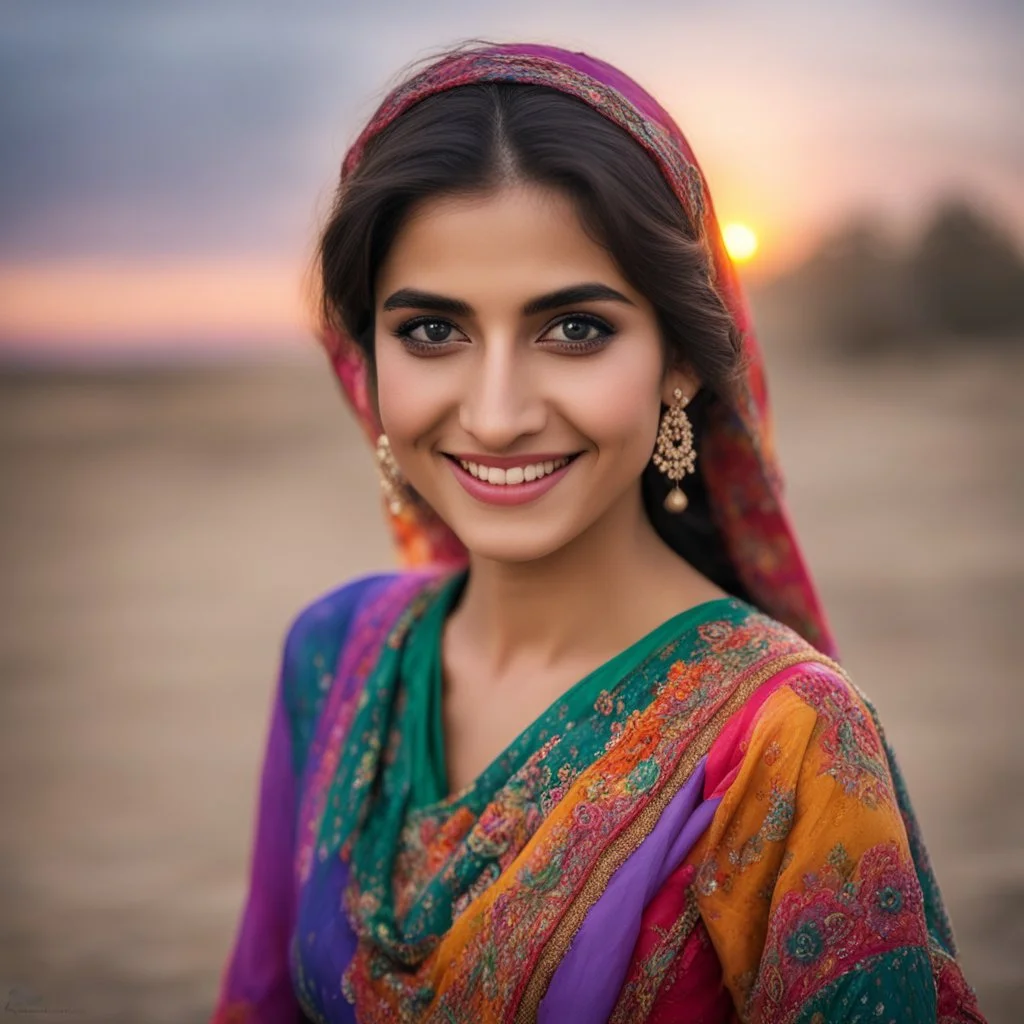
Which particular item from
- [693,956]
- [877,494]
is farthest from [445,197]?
[877,494]

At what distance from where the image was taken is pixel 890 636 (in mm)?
Result: 6316

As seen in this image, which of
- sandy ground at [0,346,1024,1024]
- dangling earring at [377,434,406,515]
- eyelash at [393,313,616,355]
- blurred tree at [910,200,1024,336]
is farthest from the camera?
blurred tree at [910,200,1024,336]

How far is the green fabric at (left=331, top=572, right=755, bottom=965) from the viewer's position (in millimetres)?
1522

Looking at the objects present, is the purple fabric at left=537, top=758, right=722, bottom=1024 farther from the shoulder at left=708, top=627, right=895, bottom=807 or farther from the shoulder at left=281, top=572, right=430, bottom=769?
the shoulder at left=281, top=572, right=430, bottom=769

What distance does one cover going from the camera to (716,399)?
5.39ft

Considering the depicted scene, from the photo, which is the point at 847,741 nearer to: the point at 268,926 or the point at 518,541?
the point at 518,541

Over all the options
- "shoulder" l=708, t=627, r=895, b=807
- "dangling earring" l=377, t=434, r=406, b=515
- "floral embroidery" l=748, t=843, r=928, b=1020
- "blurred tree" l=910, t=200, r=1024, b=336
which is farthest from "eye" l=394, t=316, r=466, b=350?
"blurred tree" l=910, t=200, r=1024, b=336

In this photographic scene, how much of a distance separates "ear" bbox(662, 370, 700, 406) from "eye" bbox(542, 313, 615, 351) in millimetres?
150

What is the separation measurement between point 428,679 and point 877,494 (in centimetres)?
770

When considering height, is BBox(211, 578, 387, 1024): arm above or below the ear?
below

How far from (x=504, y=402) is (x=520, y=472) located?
0.33 ft

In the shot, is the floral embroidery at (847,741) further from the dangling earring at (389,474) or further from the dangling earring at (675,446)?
the dangling earring at (389,474)

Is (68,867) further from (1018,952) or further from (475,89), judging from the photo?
(475,89)

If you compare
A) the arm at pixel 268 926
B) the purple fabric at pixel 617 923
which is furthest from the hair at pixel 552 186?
the arm at pixel 268 926
